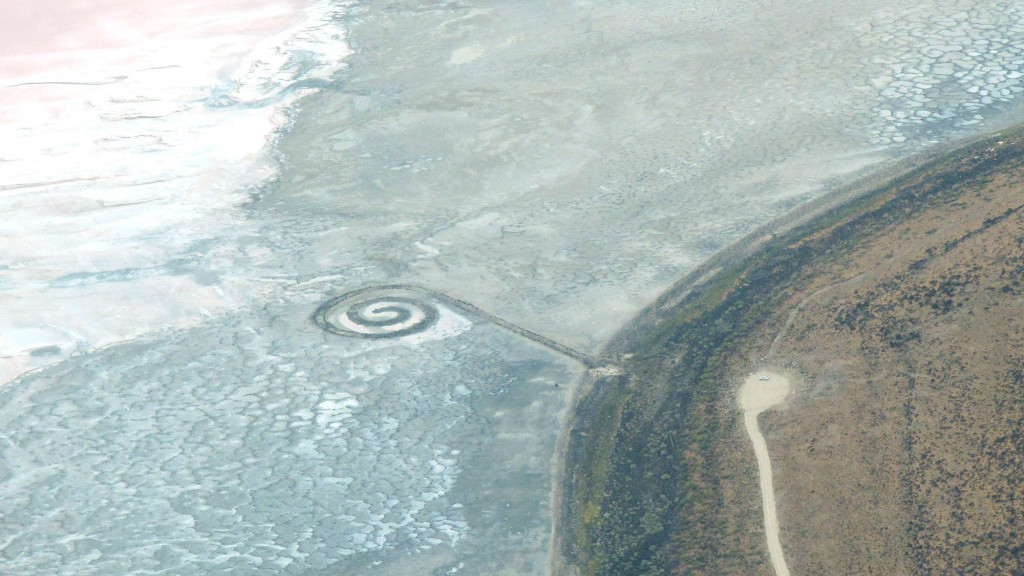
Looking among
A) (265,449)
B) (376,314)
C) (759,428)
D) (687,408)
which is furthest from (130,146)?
(759,428)

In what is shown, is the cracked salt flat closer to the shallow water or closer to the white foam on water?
the shallow water

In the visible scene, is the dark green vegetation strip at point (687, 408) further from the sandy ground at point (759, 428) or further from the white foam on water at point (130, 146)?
the white foam on water at point (130, 146)

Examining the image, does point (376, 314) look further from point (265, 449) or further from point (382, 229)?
point (265, 449)

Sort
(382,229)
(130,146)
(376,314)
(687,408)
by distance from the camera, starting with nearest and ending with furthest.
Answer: (687,408), (376,314), (382,229), (130,146)

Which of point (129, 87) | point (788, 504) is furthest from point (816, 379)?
point (129, 87)

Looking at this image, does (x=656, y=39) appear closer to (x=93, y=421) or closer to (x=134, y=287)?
(x=134, y=287)

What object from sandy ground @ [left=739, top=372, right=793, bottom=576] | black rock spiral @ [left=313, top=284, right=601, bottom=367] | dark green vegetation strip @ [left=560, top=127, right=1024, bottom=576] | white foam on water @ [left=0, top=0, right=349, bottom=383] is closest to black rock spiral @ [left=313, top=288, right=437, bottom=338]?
black rock spiral @ [left=313, top=284, right=601, bottom=367]
